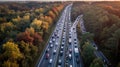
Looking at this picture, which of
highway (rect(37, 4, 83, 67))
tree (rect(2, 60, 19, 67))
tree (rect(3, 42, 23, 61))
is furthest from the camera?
highway (rect(37, 4, 83, 67))

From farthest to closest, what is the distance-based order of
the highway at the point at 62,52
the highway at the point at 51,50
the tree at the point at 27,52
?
the highway at the point at 51,50 → the highway at the point at 62,52 → the tree at the point at 27,52

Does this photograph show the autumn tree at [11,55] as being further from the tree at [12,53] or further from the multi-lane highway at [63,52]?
the multi-lane highway at [63,52]

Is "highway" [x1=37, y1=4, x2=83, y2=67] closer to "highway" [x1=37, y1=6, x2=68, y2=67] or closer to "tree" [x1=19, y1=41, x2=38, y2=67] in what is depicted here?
"highway" [x1=37, y1=6, x2=68, y2=67]

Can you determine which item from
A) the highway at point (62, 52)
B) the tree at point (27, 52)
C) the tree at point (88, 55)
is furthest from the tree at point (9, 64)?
the tree at point (88, 55)

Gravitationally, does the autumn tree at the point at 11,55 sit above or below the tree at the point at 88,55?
above

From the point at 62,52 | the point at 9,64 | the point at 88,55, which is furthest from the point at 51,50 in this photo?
the point at 9,64

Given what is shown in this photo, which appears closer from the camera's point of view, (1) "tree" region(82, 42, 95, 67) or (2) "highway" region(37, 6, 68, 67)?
(1) "tree" region(82, 42, 95, 67)

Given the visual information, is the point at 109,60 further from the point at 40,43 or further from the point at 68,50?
the point at 40,43

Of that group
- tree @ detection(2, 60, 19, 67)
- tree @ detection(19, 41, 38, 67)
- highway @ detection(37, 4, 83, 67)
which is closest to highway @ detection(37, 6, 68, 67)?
highway @ detection(37, 4, 83, 67)

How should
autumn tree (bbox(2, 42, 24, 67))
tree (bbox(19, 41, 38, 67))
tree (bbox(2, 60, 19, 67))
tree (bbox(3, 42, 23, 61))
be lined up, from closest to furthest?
tree (bbox(2, 60, 19, 67))
autumn tree (bbox(2, 42, 24, 67))
tree (bbox(3, 42, 23, 61))
tree (bbox(19, 41, 38, 67))

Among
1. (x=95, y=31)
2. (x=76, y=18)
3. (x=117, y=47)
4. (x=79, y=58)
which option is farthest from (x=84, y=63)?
(x=76, y=18)

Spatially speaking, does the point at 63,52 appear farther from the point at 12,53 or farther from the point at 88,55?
the point at 12,53
